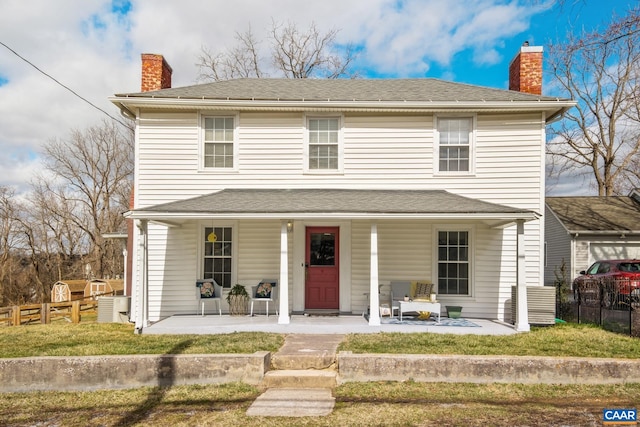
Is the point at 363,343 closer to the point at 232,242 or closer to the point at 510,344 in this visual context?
the point at 510,344

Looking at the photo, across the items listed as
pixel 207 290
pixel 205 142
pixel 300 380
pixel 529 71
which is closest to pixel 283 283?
pixel 207 290

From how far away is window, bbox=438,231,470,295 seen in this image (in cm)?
1181

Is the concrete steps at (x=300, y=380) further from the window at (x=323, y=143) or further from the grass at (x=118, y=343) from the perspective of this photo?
the window at (x=323, y=143)

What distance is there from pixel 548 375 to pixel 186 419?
5.03 meters

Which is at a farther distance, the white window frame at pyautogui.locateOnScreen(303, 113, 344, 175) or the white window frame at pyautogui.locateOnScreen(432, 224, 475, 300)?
the white window frame at pyautogui.locateOnScreen(303, 113, 344, 175)

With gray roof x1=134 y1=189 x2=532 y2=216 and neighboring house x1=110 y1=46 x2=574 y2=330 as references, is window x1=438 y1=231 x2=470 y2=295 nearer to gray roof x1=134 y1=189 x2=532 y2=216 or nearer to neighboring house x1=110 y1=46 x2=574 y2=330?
neighboring house x1=110 y1=46 x2=574 y2=330

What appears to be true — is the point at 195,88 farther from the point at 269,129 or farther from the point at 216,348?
the point at 216,348

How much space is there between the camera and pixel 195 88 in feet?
42.0

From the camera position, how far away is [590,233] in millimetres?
19750

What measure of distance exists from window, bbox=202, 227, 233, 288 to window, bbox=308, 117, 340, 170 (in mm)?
2850

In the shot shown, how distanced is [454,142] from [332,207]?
4.10 m

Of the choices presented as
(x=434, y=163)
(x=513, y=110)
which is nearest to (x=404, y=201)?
(x=434, y=163)

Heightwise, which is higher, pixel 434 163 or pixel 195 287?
pixel 434 163

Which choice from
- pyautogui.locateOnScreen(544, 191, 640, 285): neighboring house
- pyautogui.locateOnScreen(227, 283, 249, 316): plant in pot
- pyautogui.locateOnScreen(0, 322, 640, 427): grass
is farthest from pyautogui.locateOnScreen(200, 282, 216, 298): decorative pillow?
pyautogui.locateOnScreen(544, 191, 640, 285): neighboring house
